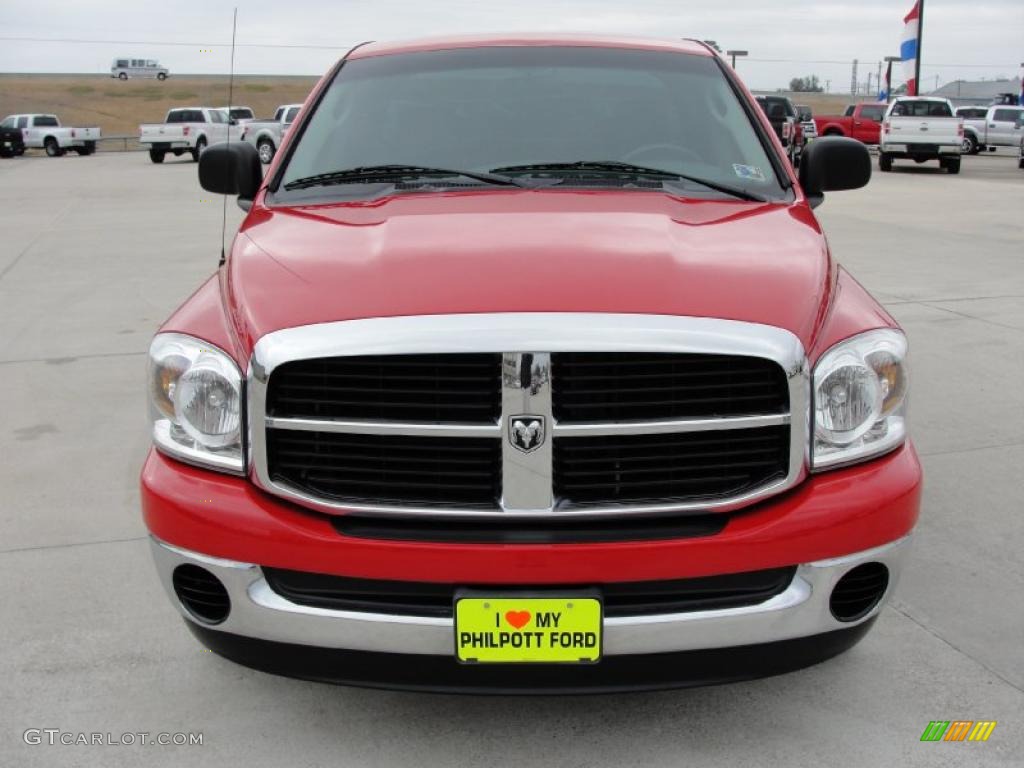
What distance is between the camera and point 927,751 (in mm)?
2789

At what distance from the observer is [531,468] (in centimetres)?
247

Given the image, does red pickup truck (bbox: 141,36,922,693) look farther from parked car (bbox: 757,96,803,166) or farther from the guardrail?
the guardrail

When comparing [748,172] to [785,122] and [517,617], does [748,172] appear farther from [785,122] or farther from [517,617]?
[785,122]

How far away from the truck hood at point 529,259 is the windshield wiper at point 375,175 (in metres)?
0.21

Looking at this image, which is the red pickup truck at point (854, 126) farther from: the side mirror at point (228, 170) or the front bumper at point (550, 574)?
the front bumper at point (550, 574)

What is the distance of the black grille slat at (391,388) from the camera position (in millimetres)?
2465

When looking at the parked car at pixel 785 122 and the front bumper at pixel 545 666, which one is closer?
the front bumper at pixel 545 666

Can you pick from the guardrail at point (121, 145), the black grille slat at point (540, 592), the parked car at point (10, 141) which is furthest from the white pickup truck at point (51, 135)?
the black grille slat at point (540, 592)

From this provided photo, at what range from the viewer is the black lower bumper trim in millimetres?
2486

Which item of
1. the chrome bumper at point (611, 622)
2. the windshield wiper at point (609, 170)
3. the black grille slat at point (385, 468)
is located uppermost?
the windshield wiper at point (609, 170)

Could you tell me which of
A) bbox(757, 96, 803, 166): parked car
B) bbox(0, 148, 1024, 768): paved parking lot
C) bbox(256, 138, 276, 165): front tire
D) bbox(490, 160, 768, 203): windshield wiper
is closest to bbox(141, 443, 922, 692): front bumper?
bbox(0, 148, 1024, 768): paved parking lot

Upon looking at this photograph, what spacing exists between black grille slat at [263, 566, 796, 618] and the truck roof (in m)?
2.46

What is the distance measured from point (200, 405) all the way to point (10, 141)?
1650 inches

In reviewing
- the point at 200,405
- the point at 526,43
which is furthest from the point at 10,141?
the point at 200,405
